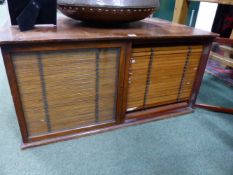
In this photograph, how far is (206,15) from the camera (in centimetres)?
283

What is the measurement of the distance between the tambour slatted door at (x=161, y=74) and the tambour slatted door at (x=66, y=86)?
140 millimetres

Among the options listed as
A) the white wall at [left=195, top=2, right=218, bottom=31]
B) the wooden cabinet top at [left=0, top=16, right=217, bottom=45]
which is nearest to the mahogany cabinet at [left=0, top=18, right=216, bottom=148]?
the wooden cabinet top at [left=0, top=16, right=217, bottom=45]

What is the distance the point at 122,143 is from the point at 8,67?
0.79 m

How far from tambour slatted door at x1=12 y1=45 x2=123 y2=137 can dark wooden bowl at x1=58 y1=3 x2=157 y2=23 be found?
204mm

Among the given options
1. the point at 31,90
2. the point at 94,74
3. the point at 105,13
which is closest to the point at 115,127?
the point at 94,74

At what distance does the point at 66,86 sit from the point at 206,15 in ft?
8.23

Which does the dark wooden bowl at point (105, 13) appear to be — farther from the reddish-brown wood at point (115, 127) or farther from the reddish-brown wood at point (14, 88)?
the reddish-brown wood at point (115, 127)

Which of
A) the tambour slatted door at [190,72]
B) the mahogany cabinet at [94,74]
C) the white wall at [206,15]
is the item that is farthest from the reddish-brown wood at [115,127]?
the white wall at [206,15]

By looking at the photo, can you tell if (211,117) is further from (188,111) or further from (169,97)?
(169,97)

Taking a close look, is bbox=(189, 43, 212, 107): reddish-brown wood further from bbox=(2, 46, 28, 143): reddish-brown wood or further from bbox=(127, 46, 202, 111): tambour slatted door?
bbox=(2, 46, 28, 143): reddish-brown wood

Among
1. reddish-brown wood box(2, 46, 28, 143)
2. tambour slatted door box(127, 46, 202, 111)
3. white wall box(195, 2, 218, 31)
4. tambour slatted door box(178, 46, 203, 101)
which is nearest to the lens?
reddish-brown wood box(2, 46, 28, 143)

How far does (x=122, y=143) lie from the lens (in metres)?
1.29

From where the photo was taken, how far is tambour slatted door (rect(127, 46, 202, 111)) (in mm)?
1277

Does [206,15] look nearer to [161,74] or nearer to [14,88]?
[161,74]
